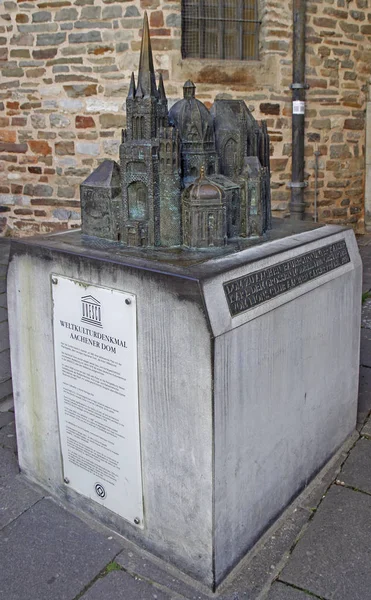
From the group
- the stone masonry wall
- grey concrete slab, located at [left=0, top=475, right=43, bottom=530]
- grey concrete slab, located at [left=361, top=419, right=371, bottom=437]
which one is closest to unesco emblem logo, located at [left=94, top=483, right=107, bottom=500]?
grey concrete slab, located at [left=0, top=475, right=43, bottom=530]

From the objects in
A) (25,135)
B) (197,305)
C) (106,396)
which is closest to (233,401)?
(197,305)

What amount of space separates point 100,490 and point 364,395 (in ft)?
6.31

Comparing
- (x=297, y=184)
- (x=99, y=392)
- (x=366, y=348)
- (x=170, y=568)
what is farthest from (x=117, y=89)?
(x=170, y=568)

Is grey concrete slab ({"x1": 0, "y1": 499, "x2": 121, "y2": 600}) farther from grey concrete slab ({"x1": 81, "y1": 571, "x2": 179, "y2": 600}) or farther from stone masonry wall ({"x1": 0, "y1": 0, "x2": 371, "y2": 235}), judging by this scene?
stone masonry wall ({"x1": 0, "y1": 0, "x2": 371, "y2": 235})

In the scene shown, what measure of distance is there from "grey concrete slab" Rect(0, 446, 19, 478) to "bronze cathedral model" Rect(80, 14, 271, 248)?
126 cm

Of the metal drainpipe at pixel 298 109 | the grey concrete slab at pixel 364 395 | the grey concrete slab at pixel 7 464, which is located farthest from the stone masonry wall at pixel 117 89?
the grey concrete slab at pixel 7 464

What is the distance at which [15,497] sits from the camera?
9.94 feet

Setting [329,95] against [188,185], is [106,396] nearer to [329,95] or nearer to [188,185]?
[188,185]

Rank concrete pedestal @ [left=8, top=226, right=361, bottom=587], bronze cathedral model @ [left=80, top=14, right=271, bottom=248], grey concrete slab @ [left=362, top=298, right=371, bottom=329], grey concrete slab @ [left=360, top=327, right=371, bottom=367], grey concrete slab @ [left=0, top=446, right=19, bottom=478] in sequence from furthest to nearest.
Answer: grey concrete slab @ [left=362, top=298, right=371, bottom=329] → grey concrete slab @ [left=360, top=327, right=371, bottom=367] → grey concrete slab @ [left=0, top=446, right=19, bottom=478] → bronze cathedral model @ [left=80, top=14, right=271, bottom=248] → concrete pedestal @ [left=8, top=226, right=361, bottom=587]

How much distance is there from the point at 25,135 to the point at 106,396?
6589 millimetres

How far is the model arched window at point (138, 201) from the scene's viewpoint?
9.16ft

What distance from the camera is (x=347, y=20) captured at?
8211 millimetres

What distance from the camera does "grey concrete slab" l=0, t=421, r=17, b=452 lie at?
349 centimetres

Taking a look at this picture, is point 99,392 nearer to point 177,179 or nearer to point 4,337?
point 177,179
